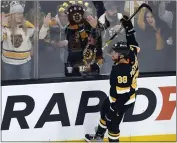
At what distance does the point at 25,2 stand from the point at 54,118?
1.14 meters

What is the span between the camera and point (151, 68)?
6141 mm

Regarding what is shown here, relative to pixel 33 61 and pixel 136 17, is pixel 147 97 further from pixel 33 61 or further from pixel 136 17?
pixel 33 61

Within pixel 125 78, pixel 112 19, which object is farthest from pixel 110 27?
A: pixel 125 78

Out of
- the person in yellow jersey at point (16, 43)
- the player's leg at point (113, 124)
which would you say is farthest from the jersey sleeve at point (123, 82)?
the person in yellow jersey at point (16, 43)

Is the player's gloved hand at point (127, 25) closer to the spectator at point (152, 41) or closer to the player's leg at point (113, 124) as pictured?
the spectator at point (152, 41)

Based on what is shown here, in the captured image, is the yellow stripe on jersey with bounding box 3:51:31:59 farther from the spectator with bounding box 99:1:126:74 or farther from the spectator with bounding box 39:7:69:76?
the spectator with bounding box 99:1:126:74

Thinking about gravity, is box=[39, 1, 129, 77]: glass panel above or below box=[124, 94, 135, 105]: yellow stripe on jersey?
above

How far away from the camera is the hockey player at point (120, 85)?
558 cm

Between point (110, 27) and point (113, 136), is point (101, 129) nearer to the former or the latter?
point (113, 136)

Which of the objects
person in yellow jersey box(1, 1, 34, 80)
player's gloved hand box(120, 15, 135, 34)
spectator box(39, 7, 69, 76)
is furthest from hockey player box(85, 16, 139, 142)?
person in yellow jersey box(1, 1, 34, 80)

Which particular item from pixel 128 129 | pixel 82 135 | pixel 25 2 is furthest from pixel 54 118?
pixel 25 2

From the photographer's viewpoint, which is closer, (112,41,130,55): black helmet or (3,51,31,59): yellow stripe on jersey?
(112,41,130,55): black helmet

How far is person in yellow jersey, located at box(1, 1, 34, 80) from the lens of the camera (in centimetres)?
574

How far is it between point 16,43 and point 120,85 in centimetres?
107
